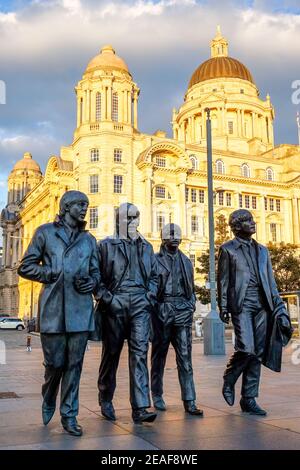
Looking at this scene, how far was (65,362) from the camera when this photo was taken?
492 centimetres

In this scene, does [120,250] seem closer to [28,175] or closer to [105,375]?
[105,375]

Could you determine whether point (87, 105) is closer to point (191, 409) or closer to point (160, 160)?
point (160, 160)

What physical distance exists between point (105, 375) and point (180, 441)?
149 cm

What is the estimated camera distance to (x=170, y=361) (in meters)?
13.5

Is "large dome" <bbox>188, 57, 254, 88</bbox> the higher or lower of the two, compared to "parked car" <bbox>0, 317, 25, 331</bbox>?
higher

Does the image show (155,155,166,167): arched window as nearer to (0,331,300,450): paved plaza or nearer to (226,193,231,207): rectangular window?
(226,193,231,207): rectangular window

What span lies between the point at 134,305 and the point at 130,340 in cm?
37

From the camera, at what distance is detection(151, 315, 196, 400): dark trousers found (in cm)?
589

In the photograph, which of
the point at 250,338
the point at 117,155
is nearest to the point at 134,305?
the point at 250,338

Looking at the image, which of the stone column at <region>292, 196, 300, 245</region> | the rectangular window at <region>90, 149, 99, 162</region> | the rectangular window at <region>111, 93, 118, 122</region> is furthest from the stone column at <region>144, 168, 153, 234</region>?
the stone column at <region>292, 196, 300, 245</region>

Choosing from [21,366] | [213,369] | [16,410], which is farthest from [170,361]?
[16,410]

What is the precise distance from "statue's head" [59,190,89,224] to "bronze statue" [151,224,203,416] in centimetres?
157

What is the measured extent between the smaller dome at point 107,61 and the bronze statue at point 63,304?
50536 mm

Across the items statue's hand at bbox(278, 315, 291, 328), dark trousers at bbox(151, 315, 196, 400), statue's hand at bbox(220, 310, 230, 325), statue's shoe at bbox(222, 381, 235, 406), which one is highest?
statue's hand at bbox(220, 310, 230, 325)
